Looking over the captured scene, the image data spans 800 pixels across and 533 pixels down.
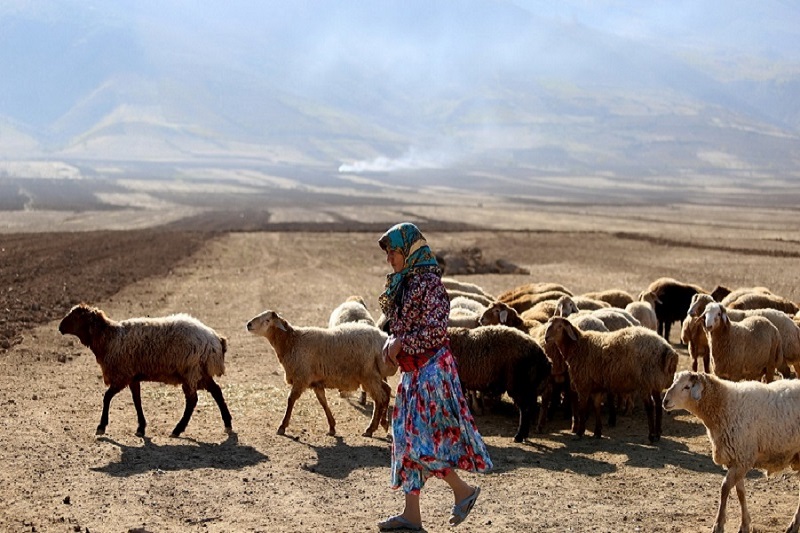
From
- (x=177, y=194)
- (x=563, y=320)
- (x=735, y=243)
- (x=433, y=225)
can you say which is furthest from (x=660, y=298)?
(x=177, y=194)

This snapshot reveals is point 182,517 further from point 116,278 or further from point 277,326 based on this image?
point 116,278

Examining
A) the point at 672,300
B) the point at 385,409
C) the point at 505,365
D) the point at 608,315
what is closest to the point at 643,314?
the point at 608,315

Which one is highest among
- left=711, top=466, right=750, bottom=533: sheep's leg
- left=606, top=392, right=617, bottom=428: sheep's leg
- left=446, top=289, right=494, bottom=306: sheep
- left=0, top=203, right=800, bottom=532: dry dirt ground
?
left=446, top=289, right=494, bottom=306: sheep

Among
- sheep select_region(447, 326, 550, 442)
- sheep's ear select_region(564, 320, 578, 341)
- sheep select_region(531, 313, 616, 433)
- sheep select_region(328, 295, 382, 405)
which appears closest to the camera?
sheep select_region(447, 326, 550, 442)

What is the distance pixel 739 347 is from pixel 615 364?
2.28 metres

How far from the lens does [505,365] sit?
35.7ft

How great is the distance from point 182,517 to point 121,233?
138 feet

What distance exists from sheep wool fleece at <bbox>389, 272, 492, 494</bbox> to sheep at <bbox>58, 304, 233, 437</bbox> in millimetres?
4460

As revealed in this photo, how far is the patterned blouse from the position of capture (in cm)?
666

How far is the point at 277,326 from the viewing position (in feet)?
36.4

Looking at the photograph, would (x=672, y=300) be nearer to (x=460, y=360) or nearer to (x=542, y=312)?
(x=542, y=312)

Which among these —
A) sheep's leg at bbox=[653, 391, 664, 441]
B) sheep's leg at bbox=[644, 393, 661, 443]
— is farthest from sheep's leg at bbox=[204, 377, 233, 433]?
sheep's leg at bbox=[653, 391, 664, 441]

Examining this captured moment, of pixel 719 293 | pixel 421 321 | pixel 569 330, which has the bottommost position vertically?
pixel 569 330

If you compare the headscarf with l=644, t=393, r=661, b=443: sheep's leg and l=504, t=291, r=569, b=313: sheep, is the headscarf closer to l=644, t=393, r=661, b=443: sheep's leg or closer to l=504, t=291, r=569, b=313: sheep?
l=644, t=393, r=661, b=443: sheep's leg
